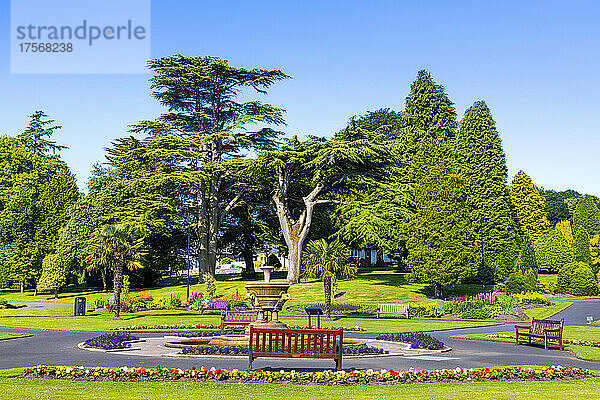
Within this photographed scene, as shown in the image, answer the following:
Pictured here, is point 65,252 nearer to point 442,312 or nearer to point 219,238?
point 219,238

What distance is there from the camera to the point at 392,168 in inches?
2194

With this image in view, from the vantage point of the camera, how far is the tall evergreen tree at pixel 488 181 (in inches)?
2400

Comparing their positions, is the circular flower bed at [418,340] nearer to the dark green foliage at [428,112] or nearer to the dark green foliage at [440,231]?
the dark green foliage at [440,231]

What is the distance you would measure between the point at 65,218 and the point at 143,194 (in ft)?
42.5

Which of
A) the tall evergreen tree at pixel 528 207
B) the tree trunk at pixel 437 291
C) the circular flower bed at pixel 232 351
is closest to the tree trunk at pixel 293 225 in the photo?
the tree trunk at pixel 437 291

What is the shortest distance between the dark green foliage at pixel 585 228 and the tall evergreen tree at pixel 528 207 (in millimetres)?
9005

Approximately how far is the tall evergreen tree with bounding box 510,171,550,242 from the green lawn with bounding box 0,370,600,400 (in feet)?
249

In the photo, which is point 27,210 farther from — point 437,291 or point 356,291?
point 437,291

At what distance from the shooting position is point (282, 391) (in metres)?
12.0

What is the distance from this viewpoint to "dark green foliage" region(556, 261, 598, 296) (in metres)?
62.8

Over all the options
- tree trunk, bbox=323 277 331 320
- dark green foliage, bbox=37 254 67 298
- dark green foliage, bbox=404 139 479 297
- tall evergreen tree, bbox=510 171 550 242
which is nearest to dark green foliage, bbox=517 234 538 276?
tall evergreen tree, bbox=510 171 550 242

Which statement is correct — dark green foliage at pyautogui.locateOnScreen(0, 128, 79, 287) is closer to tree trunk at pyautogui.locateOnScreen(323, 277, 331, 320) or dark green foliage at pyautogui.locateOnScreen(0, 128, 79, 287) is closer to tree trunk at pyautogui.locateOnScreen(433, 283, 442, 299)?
tree trunk at pyautogui.locateOnScreen(323, 277, 331, 320)

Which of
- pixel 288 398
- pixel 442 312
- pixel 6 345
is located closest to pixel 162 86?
pixel 442 312

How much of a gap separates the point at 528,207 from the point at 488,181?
24708 millimetres
